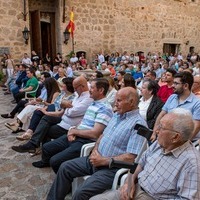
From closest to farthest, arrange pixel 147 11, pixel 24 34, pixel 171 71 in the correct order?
pixel 171 71
pixel 24 34
pixel 147 11

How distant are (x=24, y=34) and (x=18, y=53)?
858mm

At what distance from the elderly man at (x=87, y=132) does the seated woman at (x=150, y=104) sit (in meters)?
0.77

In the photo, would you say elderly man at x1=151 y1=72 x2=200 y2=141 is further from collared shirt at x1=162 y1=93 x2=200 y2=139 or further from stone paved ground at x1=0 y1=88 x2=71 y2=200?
stone paved ground at x1=0 y1=88 x2=71 y2=200

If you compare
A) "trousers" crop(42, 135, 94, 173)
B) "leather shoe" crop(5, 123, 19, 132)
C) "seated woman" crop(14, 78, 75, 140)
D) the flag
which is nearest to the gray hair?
"trousers" crop(42, 135, 94, 173)

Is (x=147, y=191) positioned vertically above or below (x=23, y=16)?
below

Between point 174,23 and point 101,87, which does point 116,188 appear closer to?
point 101,87

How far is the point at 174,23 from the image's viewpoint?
1888 cm

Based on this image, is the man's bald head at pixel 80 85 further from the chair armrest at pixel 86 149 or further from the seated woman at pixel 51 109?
the chair armrest at pixel 86 149

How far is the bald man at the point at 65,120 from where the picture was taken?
363 centimetres

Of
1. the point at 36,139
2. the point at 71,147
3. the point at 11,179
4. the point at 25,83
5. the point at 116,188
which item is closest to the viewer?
the point at 116,188

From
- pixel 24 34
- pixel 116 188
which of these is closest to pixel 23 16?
pixel 24 34

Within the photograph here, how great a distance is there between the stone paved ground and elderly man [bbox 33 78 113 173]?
0.91 ft

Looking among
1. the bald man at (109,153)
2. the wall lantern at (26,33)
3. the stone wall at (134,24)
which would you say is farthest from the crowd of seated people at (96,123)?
the stone wall at (134,24)

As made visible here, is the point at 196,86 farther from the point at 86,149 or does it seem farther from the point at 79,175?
the point at 79,175
